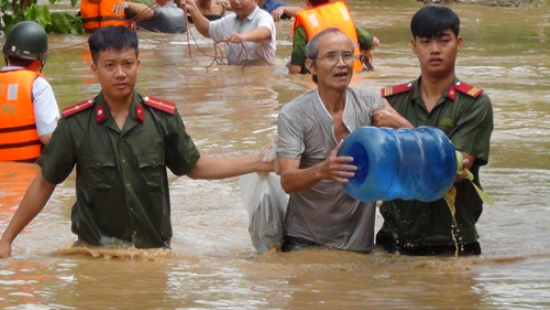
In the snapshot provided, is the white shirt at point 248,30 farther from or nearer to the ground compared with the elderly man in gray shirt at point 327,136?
nearer to the ground

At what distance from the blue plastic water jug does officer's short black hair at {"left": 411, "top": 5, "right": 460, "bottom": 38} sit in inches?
22.1

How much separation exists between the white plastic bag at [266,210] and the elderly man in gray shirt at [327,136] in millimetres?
192

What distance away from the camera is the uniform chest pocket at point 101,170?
5.17 meters

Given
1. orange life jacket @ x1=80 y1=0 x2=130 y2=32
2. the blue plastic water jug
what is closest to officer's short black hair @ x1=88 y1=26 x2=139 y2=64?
the blue plastic water jug

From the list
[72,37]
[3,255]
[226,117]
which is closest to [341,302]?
[3,255]

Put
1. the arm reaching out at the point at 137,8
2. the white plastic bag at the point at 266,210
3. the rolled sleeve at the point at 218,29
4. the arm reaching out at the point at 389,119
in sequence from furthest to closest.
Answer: the arm reaching out at the point at 137,8, the rolled sleeve at the point at 218,29, the white plastic bag at the point at 266,210, the arm reaching out at the point at 389,119

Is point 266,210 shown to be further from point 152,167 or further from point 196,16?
point 196,16

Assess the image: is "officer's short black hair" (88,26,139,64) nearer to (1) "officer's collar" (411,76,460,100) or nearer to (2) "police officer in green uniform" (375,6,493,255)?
(2) "police officer in green uniform" (375,6,493,255)

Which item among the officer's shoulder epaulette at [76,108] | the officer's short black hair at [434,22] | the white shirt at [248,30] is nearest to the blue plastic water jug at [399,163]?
the officer's short black hair at [434,22]

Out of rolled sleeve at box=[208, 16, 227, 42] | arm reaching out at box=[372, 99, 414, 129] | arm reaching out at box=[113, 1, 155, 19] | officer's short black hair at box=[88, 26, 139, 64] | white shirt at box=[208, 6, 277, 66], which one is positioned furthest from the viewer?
arm reaching out at box=[113, 1, 155, 19]

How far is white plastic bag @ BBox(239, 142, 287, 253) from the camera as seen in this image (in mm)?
5656

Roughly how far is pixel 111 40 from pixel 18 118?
10.3 ft

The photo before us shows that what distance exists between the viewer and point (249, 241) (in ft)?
22.2

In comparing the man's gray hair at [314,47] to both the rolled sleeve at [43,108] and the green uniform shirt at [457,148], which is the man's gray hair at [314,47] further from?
the rolled sleeve at [43,108]
